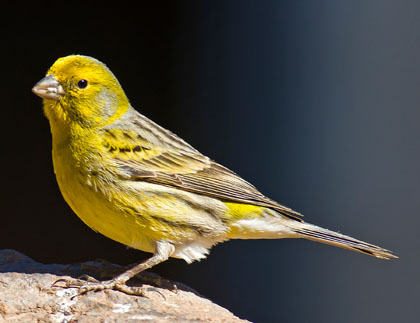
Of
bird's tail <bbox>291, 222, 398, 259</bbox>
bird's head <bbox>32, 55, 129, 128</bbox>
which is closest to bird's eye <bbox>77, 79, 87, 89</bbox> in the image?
bird's head <bbox>32, 55, 129, 128</bbox>

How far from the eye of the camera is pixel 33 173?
8555 millimetres

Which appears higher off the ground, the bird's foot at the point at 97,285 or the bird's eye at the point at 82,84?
the bird's eye at the point at 82,84

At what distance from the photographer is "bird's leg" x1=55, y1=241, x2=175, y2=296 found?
4328 mm

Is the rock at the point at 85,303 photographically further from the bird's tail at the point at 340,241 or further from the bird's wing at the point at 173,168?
the bird's tail at the point at 340,241

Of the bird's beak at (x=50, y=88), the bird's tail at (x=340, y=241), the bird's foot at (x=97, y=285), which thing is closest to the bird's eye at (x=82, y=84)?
the bird's beak at (x=50, y=88)

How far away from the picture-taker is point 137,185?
182 inches

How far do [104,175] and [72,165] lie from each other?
213 millimetres

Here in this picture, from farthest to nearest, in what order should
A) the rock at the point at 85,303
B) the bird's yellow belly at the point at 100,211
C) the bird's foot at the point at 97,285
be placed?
the bird's yellow belly at the point at 100,211 < the bird's foot at the point at 97,285 < the rock at the point at 85,303

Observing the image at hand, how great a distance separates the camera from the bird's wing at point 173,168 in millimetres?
4734

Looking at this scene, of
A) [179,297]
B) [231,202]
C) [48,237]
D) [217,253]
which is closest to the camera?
[179,297]

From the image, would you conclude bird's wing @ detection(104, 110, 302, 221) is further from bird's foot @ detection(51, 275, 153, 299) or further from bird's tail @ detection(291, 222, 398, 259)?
bird's foot @ detection(51, 275, 153, 299)

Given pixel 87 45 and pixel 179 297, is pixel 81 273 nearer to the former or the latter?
pixel 179 297

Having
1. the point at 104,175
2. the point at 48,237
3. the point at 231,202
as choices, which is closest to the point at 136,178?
the point at 104,175

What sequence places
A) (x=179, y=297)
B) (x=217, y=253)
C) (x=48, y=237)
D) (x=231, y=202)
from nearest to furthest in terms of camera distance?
(x=179, y=297) < (x=231, y=202) < (x=48, y=237) < (x=217, y=253)
